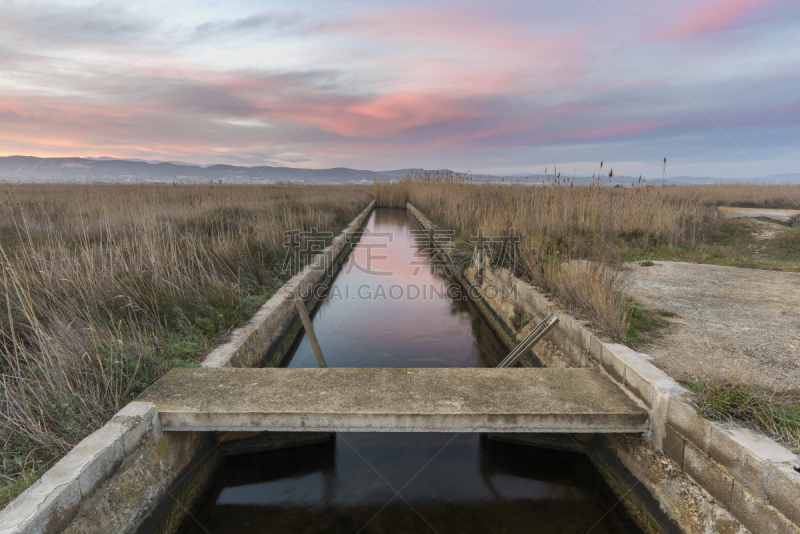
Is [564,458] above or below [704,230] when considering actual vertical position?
below

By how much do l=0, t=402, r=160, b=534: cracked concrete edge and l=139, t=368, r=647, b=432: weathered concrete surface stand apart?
23 cm

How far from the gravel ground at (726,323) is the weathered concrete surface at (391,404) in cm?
61

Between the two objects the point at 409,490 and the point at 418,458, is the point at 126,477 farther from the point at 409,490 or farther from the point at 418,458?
the point at 418,458

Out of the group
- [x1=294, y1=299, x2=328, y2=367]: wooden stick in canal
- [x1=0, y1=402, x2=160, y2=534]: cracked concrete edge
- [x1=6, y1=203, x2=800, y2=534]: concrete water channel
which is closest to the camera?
[x1=0, y1=402, x2=160, y2=534]: cracked concrete edge

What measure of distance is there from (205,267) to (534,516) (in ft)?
13.5

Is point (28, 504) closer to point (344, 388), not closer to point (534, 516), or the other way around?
point (344, 388)

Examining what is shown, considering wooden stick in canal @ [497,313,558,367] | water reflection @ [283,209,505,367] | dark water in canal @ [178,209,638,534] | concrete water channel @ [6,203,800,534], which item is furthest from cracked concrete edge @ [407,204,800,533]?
water reflection @ [283,209,505,367]

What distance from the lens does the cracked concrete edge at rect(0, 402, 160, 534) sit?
1427mm

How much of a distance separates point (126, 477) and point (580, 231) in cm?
704

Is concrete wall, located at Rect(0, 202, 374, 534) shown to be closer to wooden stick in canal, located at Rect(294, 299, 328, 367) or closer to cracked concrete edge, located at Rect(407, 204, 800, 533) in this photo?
wooden stick in canal, located at Rect(294, 299, 328, 367)

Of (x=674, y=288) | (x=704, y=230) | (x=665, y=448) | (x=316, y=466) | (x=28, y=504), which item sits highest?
(x=704, y=230)

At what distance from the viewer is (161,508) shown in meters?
2.10

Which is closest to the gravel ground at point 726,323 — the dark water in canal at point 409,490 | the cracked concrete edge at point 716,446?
the cracked concrete edge at point 716,446

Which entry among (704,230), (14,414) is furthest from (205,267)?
(704,230)
